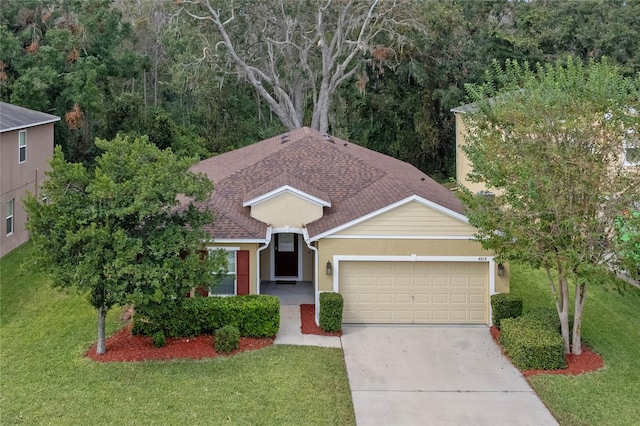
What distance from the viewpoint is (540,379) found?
45.2 feet

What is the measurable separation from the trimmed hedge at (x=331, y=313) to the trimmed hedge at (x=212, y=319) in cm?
122

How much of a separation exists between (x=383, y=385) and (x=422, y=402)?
103 cm

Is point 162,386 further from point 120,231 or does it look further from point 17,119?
point 17,119

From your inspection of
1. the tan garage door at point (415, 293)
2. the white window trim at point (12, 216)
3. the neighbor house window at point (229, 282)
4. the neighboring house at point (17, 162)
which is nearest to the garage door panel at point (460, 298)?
the tan garage door at point (415, 293)

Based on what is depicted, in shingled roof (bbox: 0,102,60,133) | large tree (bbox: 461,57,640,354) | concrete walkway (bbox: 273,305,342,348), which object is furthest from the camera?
shingled roof (bbox: 0,102,60,133)

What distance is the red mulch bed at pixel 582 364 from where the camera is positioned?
557 inches

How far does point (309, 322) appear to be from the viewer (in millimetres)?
17234

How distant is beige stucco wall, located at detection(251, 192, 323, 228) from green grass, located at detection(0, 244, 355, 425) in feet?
14.0

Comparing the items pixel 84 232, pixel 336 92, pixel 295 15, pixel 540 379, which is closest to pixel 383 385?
pixel 540 379

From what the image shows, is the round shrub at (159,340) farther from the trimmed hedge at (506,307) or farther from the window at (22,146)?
the window at (22,146)

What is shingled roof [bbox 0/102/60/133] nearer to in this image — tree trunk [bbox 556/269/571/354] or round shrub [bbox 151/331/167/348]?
round shrub [bbox 151/331/167/348]

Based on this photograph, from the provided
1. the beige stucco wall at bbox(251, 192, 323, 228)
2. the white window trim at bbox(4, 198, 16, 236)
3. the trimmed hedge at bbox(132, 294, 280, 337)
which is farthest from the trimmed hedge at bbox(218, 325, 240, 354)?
the white window trim at bbox(4, 198, 16, 236)

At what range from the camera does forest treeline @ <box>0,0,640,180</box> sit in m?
32.4

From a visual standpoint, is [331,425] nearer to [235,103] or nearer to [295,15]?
[295,15]
